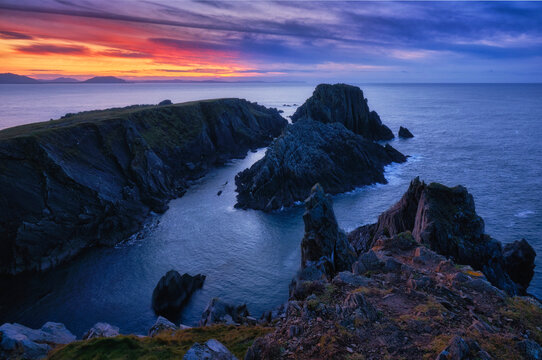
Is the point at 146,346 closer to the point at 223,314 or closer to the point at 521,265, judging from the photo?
the point at 223,314

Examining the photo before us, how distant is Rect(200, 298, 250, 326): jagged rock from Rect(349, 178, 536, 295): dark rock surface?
1980 centimetres

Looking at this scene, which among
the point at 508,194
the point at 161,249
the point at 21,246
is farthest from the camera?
the point at 508,194

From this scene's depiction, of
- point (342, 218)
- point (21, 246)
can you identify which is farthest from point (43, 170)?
point (342, 218)

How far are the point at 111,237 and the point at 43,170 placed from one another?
17.2 meters

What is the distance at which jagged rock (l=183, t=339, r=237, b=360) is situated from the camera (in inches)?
601

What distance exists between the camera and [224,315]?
3178 cm

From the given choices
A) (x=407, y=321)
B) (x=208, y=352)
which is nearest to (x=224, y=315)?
(x=208, y=352)

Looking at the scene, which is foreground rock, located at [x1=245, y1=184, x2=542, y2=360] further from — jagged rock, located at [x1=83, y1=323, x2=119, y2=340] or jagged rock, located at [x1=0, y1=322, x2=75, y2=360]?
jagged rock, located at [x1=83, y1=323, x2=119, y2=340]

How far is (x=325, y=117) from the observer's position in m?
119

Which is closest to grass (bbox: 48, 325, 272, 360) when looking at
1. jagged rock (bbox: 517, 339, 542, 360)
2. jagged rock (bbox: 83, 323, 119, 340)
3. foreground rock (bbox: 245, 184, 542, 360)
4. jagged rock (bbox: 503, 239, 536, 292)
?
jagged rock (bbox: 83, 323, 119, 340)

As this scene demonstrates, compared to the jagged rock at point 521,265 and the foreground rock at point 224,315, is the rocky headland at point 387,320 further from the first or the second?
the jagged rock at point 521,265

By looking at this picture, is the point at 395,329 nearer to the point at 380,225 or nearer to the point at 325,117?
the point at 380,225

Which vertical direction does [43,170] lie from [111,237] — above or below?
above

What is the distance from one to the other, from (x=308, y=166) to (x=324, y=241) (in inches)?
1555
